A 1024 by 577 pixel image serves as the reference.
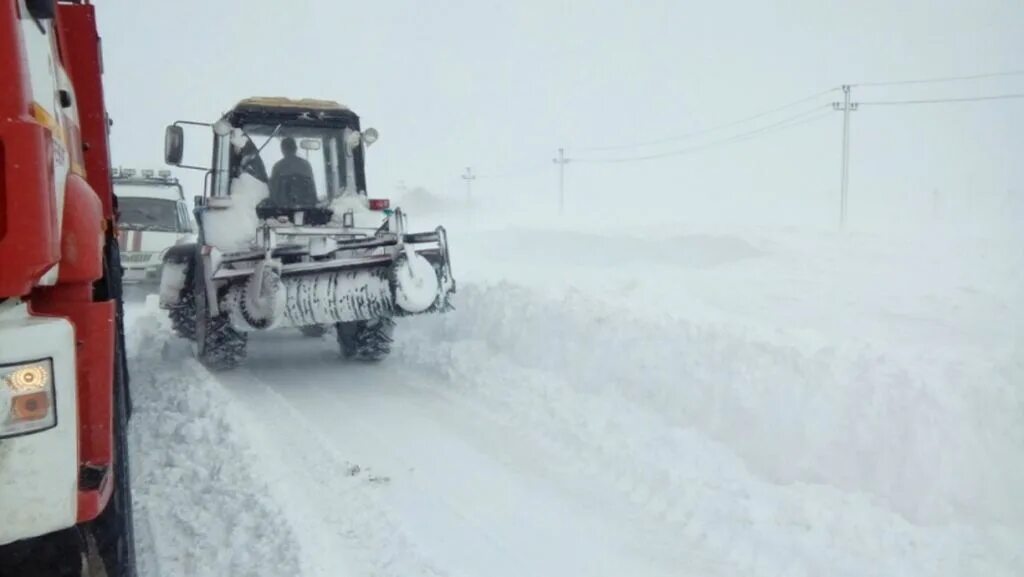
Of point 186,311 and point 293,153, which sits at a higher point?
point 293,153

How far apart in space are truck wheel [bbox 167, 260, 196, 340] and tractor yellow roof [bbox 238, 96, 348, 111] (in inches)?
70.3

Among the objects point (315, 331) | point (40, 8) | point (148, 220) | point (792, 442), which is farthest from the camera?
point (148, 220)

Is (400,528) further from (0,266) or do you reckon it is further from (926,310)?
(926,310)

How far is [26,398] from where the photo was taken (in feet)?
6.58

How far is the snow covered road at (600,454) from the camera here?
3.55 meters

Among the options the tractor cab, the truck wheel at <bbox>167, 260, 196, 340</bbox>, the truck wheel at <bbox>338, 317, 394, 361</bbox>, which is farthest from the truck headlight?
the truck wheel at <bbox>167, 260, 196, 340</bbox>

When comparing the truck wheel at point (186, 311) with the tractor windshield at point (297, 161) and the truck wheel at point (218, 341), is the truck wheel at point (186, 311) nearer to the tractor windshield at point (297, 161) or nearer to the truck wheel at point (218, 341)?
the truck wheel at point (218, 341)

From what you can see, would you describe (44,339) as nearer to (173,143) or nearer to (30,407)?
(30,407)

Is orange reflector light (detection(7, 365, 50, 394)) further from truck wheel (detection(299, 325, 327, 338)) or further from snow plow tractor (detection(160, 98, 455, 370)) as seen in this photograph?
truck wheel (detection(299, 325, 327, 338))

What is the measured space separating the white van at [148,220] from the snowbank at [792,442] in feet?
29.0

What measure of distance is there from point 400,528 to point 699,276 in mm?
10844

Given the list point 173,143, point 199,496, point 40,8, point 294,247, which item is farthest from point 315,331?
point 40,8

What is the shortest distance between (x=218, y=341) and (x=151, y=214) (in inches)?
306

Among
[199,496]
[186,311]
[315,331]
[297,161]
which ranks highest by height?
[297,161]
